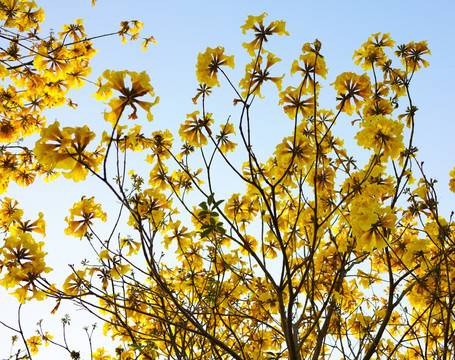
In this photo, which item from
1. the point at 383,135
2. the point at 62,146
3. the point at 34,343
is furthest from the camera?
the point at 34,343

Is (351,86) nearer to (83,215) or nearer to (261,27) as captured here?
(261,27)

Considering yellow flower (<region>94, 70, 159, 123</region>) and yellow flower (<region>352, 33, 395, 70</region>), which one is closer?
yellow flower (<region>94, 70, 159, 123</region>)

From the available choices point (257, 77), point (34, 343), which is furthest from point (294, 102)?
point (34, 343)

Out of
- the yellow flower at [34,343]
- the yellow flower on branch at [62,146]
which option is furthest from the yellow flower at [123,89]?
the yellow flower at [34,343]

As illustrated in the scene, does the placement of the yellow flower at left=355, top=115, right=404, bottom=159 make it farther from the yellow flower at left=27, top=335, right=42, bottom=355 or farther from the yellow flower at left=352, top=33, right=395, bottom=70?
the yellow flower at left=27, top=335, right=42, bottom=355

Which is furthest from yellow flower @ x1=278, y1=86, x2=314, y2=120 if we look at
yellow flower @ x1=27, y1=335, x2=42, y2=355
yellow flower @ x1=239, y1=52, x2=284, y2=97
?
yellow flower @ x1=27, y1=335, x2=42, y2=355

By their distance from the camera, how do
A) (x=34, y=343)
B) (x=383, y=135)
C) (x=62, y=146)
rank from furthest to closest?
1. (x=34, y=343)
2. (x=383, y=135)
3. (x=62, y=146)

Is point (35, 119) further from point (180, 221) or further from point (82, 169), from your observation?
point (82, 169)

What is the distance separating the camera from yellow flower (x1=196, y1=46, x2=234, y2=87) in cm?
289

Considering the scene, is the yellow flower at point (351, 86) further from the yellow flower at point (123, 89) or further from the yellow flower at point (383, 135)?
the yellow flower at point (123, 89)

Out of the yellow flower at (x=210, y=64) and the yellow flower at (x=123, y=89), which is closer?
the yellow flower at (x=123, y=89)

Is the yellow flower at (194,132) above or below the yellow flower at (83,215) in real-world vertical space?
above

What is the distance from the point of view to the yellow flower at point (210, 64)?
289cm

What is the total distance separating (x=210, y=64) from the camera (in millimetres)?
2922
